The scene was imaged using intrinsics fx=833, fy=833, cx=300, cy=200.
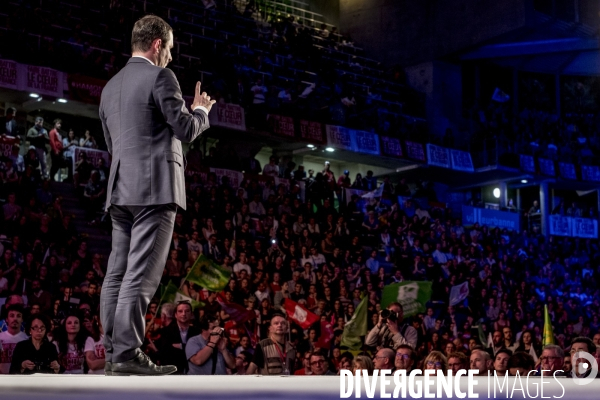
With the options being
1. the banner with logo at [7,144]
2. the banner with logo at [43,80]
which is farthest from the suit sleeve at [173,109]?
the banner with logo at [43,80]

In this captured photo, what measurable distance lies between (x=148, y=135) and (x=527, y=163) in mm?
21154

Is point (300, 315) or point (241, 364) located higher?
point (300, 315)

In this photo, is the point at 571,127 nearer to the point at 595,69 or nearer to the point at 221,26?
the point at 595,69

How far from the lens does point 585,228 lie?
24562 mm

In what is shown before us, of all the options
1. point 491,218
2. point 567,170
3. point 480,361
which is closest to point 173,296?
point 480,361

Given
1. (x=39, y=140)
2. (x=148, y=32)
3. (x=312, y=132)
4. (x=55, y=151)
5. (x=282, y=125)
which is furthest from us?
(x=312, y=132)

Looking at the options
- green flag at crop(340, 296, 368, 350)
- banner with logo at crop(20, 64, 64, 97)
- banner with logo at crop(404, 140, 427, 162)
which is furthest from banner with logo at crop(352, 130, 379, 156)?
green flag at crop(340, 296, 368, 350)

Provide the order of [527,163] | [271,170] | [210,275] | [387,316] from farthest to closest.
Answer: [527,163] → [271,170] → [210,275] → [387,316]

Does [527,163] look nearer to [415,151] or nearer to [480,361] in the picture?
[415,151]

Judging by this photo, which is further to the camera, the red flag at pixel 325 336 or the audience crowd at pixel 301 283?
the red flag at pixel 325 336

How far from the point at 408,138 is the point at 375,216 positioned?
17.4 ft

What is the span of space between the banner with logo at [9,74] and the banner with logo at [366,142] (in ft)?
28.0

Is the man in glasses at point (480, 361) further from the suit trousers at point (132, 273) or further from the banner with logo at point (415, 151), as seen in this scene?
the banner with logo at point (415, 151)

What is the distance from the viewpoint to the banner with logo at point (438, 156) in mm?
21828
